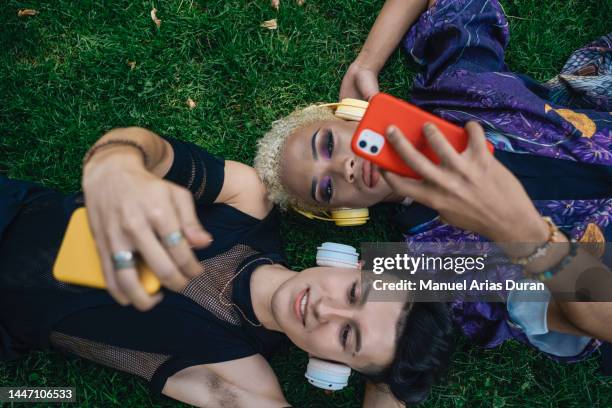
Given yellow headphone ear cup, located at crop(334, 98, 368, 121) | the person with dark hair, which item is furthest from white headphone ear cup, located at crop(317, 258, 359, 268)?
yellow headphone ear cup, located at crop(334, 98, 368, 121)

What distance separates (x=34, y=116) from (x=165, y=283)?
3.37 meters

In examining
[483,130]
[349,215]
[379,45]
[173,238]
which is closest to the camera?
[173,238]

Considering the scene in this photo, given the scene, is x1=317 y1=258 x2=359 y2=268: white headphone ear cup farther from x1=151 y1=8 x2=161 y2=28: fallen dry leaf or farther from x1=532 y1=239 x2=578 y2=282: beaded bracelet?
x1=151 y1=8 x2=161 y2=28: fallen dry leaf

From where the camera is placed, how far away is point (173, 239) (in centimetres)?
168

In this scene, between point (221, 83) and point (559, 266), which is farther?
point (221, 83)

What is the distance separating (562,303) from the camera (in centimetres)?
273

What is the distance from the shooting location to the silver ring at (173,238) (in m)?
1.68

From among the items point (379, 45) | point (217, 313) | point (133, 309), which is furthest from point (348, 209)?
point (133, 309)

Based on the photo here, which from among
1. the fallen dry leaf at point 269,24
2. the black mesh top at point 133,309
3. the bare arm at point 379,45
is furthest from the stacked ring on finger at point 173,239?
the fallen dry leaf at point 269,24

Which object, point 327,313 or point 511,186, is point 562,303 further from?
point 327,313

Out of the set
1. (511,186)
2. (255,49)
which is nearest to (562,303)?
(511,186)

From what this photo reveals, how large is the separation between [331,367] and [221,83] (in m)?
2.79

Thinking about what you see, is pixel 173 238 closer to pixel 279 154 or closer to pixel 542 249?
pixel 542 249

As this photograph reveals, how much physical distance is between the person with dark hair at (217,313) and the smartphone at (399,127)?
47.0 inches
